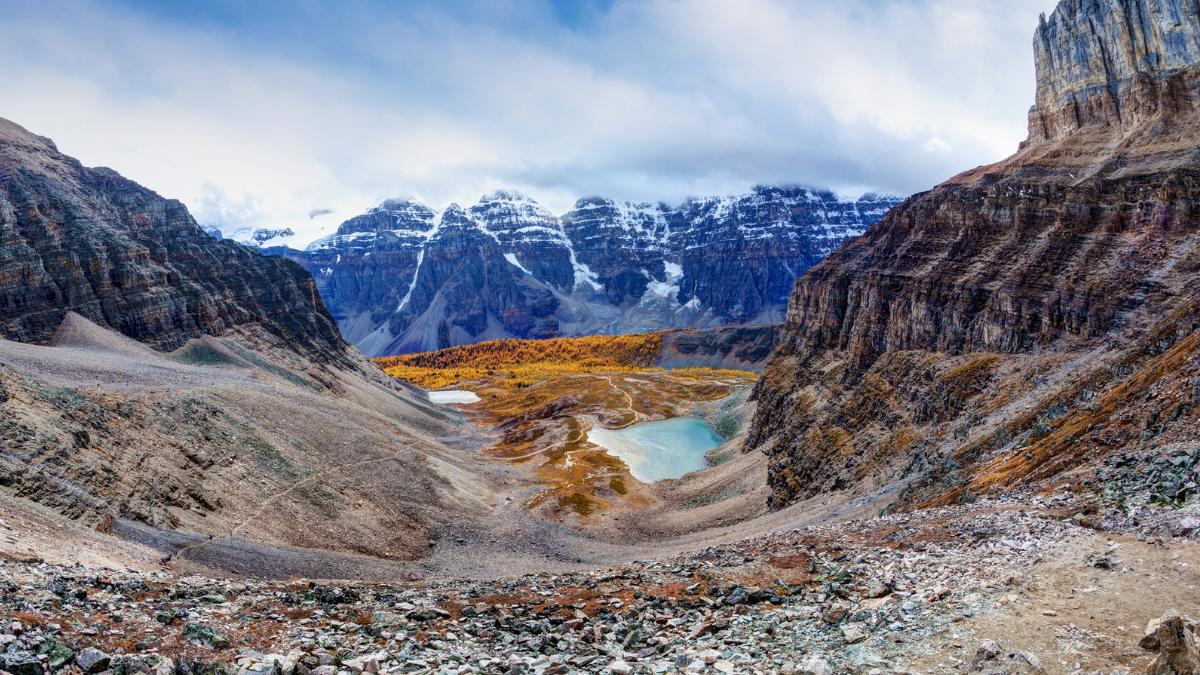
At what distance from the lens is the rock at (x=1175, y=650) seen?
13.5 m

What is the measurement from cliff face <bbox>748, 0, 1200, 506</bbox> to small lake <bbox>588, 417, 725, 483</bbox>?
718 inches

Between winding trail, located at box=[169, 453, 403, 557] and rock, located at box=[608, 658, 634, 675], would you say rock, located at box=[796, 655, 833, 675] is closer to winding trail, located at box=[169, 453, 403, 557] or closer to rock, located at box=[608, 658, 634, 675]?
rock, located at box=[608, 658, 634, 675]

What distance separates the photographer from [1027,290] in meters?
75.4

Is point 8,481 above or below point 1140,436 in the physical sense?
above

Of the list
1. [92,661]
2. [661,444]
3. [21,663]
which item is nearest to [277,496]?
[92,661]

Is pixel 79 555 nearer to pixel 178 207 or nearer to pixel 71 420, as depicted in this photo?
pixel 71 420

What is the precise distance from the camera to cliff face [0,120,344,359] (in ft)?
346

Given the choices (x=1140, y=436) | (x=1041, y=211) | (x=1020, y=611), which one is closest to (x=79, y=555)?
(x=1020, y=611)

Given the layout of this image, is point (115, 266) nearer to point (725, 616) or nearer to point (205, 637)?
point (205, 637)

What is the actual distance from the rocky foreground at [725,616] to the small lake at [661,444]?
291ft

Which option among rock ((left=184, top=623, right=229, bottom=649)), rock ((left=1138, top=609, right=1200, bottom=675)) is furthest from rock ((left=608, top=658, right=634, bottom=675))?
rock ((left=1138, top=609, right=1200, bottom=675))

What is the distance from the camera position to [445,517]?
249 ft

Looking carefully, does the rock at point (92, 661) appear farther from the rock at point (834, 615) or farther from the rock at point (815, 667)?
the rock at point (834, 615)

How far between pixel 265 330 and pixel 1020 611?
148 m
